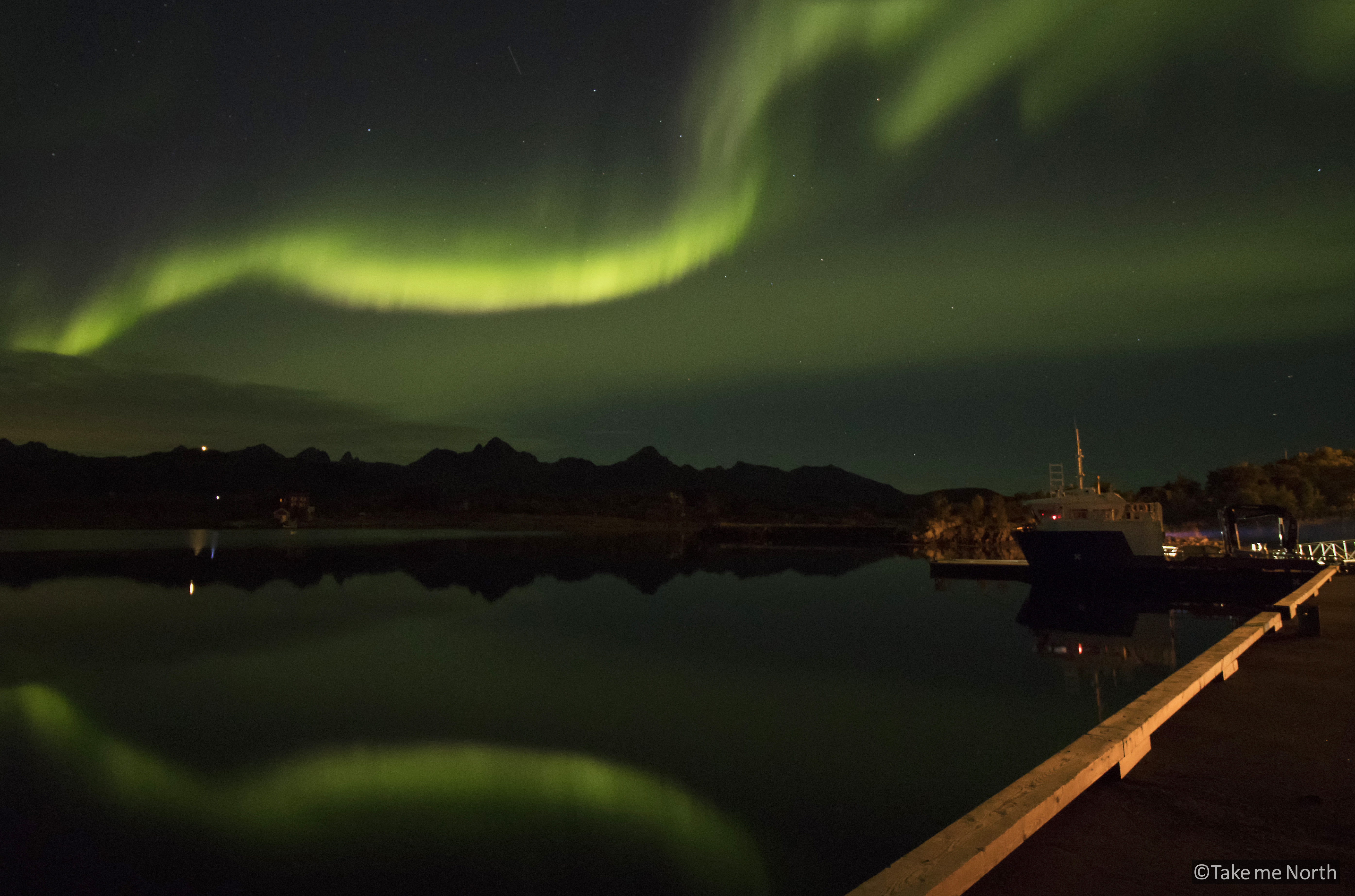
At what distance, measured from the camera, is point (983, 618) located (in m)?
42.6

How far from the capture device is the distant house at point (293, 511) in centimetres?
17325

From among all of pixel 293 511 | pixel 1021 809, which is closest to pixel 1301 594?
pixel 1021 809

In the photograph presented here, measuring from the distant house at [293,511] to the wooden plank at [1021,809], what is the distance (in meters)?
187

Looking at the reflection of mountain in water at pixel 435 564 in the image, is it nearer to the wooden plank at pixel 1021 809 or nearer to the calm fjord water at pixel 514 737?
the calm fjord water at pixel 514 737

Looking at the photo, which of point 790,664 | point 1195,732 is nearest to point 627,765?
point 1195,732

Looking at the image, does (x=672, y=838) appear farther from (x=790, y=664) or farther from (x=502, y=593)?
(x=502, y=593)

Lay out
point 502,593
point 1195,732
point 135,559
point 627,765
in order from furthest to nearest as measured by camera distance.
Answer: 1. point 135,559
2. point 502,593
3. point 627,765
4. point 1195,732

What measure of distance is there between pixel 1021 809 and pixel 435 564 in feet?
258

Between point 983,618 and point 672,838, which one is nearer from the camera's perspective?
point 672,838

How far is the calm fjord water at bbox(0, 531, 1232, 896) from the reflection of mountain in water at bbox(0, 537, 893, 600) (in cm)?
1578

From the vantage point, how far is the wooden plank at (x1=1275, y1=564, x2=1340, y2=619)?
60.8 ft

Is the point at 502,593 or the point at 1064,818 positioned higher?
the point at 1064,818

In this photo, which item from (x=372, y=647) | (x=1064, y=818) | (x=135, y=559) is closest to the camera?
(x=1064, y=818)

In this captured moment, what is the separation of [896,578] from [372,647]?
49032 millimetres
